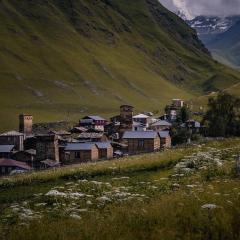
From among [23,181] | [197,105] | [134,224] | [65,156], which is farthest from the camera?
[197,105]

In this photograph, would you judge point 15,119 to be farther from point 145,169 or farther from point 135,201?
point 135,201

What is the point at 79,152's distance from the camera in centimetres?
9494

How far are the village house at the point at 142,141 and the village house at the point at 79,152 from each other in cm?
1237

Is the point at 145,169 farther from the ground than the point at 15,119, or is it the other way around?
the point at 15,119

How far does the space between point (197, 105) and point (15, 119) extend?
65.2 m

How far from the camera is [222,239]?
15078 mm

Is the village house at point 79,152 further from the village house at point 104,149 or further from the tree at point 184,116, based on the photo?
the tree at point 184,116

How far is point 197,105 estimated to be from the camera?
188125mm

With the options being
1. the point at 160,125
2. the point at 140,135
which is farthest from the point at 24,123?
the point at 140,135

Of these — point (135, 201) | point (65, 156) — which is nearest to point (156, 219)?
point (135, 201)

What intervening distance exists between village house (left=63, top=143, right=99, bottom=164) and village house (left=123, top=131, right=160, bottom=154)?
1237 cm

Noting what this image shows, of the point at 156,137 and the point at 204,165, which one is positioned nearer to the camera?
the point at 204,165

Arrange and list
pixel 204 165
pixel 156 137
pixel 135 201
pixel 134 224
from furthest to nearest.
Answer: pixel 156 137
pixel 204 165
pixel 135 201
pixel 134 224

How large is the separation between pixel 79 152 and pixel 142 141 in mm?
16658
